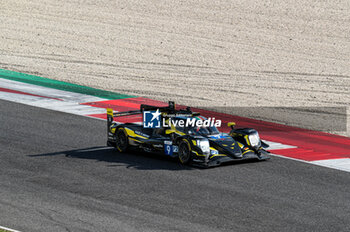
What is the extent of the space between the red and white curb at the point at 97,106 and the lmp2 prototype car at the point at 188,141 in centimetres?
156

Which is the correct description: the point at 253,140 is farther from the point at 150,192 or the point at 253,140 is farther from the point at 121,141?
the point at 150,192

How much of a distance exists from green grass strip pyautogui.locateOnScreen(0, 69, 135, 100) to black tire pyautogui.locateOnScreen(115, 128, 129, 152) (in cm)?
807

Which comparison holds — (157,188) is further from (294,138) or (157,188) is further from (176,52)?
(176,52)

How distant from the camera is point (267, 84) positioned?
28922 millimetres

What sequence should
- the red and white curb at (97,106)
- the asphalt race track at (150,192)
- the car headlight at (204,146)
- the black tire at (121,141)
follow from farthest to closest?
1. the red and white curb at (97,106)
2. the black tire at (121,141)
3. the car headlight at (204,146)
4. the asphalt race track at (150,192)

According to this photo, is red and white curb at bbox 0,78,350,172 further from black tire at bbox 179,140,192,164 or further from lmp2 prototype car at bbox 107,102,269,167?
black tire at bbox 179,140,192,164

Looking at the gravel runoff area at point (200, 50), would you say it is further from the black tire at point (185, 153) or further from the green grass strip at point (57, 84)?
the black tire at point (185, 153)

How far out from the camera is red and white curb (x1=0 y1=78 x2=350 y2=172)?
18.0 meters

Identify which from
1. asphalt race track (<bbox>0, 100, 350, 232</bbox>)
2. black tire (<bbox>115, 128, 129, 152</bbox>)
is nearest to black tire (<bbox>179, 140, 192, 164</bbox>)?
asphalt race track (<bbox>0, 100, 350, 232</bbox>)

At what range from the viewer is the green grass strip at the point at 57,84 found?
2611 centimetres

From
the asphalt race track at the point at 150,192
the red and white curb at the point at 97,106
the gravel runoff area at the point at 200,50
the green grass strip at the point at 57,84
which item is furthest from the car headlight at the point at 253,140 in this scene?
the green grass strip at the point at 57,84

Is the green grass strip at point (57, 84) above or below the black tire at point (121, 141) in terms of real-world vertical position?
above

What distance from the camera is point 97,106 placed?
24.2m

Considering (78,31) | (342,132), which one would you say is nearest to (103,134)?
(342,132)
